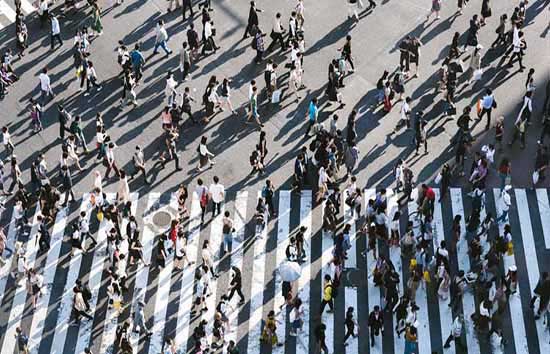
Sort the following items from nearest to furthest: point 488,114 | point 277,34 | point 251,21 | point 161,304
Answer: point 161,304
point 488,114
point 277,34
point 251,21

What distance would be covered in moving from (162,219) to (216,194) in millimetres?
2326

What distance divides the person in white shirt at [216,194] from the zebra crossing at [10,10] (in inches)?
628

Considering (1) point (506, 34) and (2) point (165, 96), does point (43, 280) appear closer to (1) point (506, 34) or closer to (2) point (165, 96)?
(2) point (165, 96)

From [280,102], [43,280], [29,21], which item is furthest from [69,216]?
[29,21]

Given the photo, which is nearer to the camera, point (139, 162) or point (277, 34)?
point (139, 162)

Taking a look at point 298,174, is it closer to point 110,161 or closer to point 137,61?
point 110,161

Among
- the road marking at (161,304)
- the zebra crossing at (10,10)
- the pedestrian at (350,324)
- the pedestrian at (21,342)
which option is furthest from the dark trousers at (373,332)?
the zebra crossing at (10,10)

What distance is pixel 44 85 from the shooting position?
40438mm

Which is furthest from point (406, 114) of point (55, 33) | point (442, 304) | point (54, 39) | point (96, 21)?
point (54, 39)

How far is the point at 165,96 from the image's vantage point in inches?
1612

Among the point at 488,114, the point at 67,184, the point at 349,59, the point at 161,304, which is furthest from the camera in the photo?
the point at 349,59

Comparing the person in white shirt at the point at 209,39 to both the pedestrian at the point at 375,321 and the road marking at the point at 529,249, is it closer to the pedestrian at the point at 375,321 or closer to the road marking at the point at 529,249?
the road marking at the point at 529,249

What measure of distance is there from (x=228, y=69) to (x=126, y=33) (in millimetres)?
5475

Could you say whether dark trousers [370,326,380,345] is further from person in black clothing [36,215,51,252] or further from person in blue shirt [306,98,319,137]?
person in black clothing [36,215,51,252]
